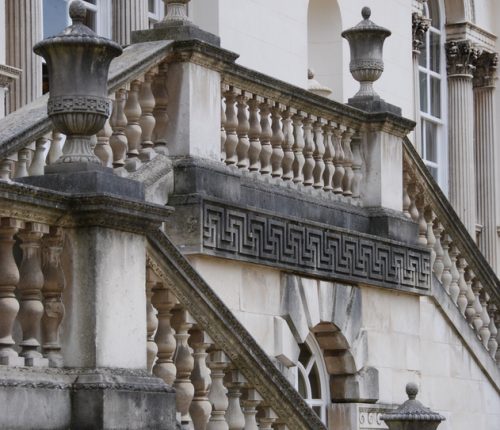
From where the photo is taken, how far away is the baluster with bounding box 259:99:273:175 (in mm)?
12477

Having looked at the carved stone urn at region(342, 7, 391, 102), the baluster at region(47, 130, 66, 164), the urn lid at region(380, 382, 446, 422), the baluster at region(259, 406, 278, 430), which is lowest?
the baluster at region(259, 406, 278, 430)

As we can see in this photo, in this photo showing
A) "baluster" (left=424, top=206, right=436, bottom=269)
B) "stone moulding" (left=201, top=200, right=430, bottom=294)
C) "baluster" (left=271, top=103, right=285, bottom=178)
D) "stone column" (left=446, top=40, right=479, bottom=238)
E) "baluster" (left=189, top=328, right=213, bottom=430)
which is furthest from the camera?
"stone column" (left=446, top=40, right=479, bottom=238)

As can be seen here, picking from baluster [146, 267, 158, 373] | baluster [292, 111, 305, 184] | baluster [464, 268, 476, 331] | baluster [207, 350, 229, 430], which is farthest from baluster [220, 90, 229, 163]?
baluster [464, 268, 476, 331]

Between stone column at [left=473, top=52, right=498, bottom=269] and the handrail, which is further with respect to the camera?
stone column at [left=473, top=52, right=498, bottom=269]

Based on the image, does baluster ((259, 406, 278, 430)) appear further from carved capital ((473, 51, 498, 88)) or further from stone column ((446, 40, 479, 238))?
carved capital ((473, 51, 498, 88))

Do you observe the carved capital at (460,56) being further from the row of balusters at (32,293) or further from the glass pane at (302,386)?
the row of balusters at (32,293)

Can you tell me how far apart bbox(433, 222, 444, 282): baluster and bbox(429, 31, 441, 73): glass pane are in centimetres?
786

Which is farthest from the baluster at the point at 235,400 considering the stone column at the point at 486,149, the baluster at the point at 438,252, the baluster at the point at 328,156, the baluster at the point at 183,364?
the stone column at the point at 486,149

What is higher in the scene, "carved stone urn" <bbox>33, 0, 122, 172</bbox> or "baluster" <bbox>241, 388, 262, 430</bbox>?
"carved stone urn" <bbox>33, 0, 122, 172</bbox>

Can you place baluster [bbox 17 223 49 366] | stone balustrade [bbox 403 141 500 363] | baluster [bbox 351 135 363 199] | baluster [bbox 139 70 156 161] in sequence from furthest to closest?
stone balustrade [bbox 403 141 500 363], baluster [bbox 351 135 363 199], baluster [bbox 139 70 156 161], baluster [bbox 17 223 49 366]

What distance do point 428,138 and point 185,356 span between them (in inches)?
536

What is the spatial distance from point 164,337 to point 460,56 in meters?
13.9

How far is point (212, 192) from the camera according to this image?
455 inches

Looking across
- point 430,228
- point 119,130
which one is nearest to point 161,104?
point 119,130
